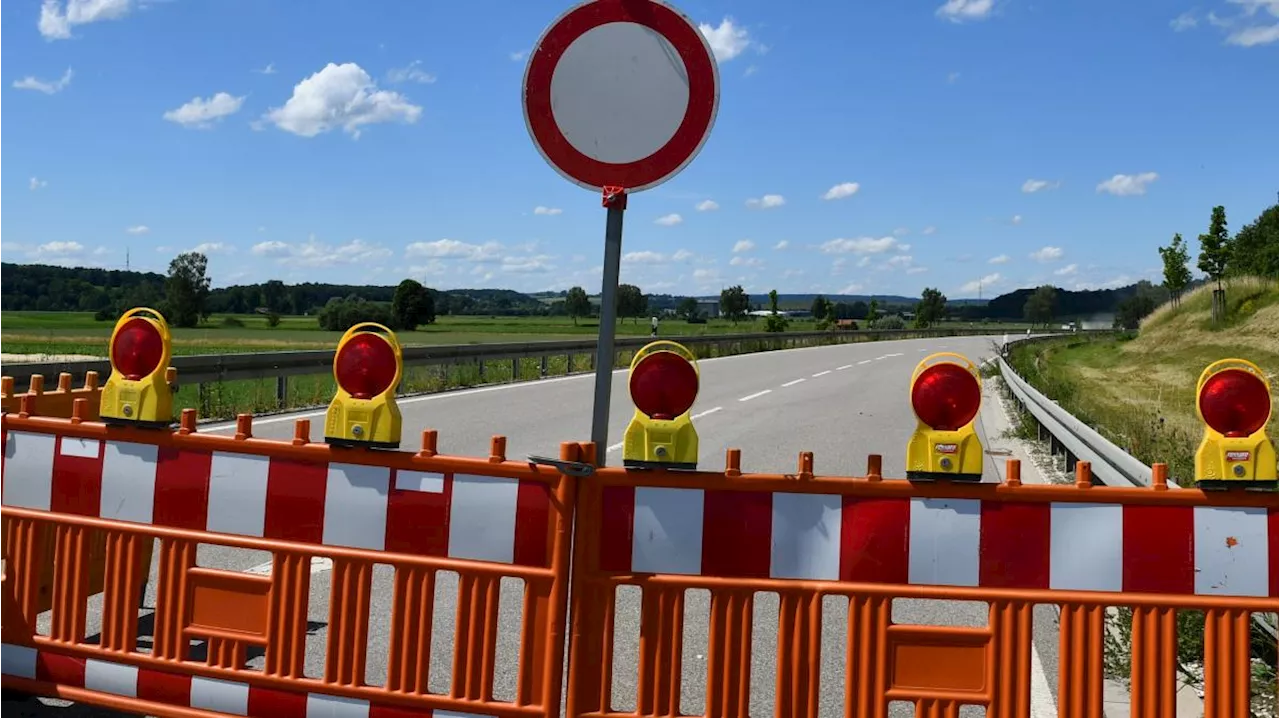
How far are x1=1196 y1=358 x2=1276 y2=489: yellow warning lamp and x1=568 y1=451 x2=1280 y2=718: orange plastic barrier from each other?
0.07m

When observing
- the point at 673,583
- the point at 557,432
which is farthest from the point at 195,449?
the point at 557,432

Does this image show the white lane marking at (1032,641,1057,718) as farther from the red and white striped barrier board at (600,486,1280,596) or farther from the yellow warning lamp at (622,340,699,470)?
the yellow warning lamp at (622,340,699,470)

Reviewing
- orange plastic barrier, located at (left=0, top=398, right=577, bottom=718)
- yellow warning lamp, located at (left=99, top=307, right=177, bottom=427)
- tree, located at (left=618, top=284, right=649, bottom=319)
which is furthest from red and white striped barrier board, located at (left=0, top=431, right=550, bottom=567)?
tree, located at (left=618, top=284, right=649, bottom=319)

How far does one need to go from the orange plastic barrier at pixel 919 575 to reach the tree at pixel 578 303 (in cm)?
12480

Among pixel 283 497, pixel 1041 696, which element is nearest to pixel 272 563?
pixel 283 497

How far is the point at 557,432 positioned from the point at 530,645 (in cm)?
1016

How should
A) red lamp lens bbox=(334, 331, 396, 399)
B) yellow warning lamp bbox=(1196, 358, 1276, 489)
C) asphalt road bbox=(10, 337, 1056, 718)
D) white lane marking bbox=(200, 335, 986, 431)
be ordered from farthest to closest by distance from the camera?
1. white lane marking bbox=(200, 335, 986, 431)
2. asphalt road bbox=(10, 337, 1056, 718)
3. red lamp lens bbox=(334, 331, 396, 399)
4. yellow warning lamp bbox=(1196, 358, 1276, 489)

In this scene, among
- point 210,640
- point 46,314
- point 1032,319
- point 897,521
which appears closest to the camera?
point 897,521

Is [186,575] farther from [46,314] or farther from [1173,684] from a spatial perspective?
[46,314]

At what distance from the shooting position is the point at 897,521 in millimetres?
3287

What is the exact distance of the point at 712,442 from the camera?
13062mm

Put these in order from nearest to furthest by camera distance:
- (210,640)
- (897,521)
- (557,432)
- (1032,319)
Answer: (897,521) < (210,640) < (557,432) < (1032,319)

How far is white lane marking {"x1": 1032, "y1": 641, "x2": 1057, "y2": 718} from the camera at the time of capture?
4223mm

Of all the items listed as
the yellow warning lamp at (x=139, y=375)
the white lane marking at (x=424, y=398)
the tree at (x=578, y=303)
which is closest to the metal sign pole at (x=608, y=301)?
the yellow warning lamp at (x=139, y=375)
